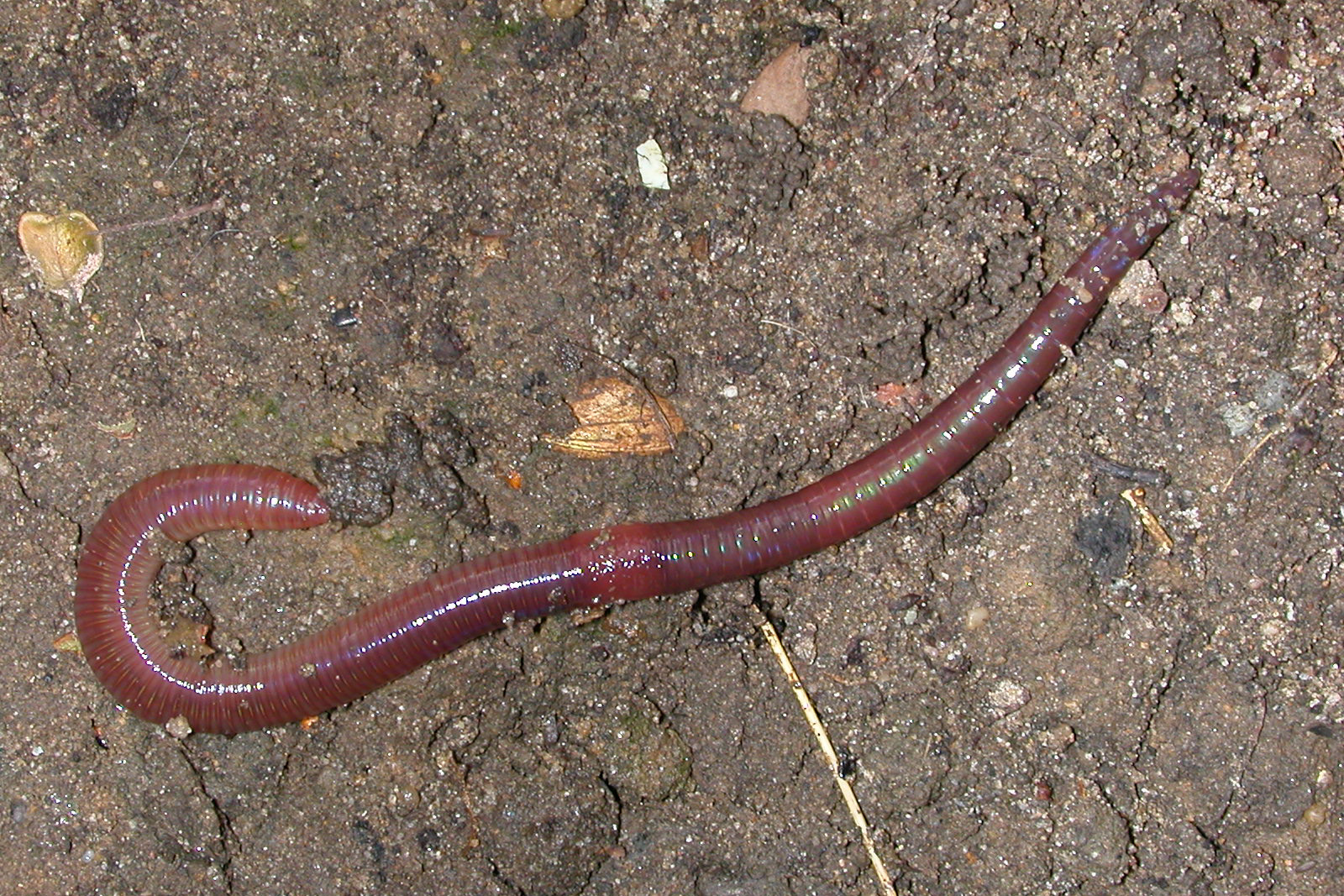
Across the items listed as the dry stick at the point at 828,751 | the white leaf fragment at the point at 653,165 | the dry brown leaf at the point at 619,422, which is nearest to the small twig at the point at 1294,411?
the dry stick at the point at 828,751

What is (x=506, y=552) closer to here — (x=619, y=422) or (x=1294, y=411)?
(x=619, y=422)

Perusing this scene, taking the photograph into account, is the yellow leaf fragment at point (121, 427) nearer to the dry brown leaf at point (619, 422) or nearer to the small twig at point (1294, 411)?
the dry brown leaf at point (619, 422)

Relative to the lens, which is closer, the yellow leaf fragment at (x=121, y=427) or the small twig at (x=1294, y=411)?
the small twig at (x=1294, y=411)

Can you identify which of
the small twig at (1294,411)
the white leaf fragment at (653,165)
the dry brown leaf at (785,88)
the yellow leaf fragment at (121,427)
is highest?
the dry brown leaf at (785,88)

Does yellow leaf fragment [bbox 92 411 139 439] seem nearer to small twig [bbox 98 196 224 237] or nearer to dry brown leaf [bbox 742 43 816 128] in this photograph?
small twig [bbox 98 196 224 237]

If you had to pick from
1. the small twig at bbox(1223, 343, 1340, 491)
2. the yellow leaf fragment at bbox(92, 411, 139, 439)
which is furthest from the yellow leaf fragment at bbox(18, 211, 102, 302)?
the small twig at bbox(1223, 343, 1340, 491)

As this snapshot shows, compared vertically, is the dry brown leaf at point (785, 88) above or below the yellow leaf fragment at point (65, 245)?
above

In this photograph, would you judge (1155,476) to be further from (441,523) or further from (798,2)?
(441,523)
